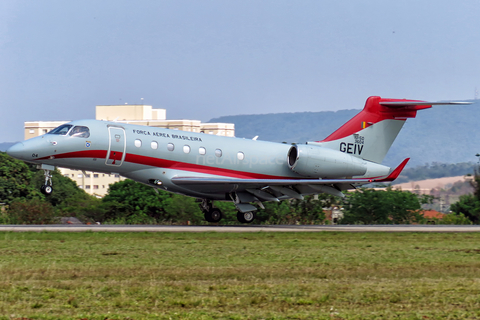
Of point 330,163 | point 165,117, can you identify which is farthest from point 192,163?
point 165,117

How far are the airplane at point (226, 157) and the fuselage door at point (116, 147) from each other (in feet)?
0.13

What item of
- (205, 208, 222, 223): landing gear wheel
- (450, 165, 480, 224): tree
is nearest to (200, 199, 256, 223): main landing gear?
(205, 208, 222, 223): landing gear wheel

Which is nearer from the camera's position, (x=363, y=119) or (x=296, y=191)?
(x=296, y=191)

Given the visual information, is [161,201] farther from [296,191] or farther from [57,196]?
[57,196]

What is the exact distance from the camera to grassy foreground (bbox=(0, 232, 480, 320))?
9352 mm

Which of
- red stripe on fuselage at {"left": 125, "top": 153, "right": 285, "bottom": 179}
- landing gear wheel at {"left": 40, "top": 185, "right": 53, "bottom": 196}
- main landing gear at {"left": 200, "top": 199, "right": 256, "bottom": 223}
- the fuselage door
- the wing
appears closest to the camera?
landing gear wheel at {"left": 40, "top": 185, "right": 53, "bottom": 196}

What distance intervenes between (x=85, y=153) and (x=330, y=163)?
10.6 meters

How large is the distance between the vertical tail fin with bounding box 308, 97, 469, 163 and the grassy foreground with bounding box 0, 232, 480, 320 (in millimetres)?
10425

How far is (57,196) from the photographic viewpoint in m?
49.2

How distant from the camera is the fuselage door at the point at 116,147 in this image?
2447 centimetres

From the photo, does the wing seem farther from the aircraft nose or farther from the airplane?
the aircraft nose

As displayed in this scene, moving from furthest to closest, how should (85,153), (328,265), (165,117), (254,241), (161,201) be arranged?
(165,117) < (161,201) < (85,153) < (254,241) < (328,265)

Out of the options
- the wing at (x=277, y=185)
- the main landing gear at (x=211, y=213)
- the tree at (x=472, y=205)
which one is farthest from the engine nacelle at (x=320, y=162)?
the tree at (x=472, y=205)

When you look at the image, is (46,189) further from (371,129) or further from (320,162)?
(371,129)
